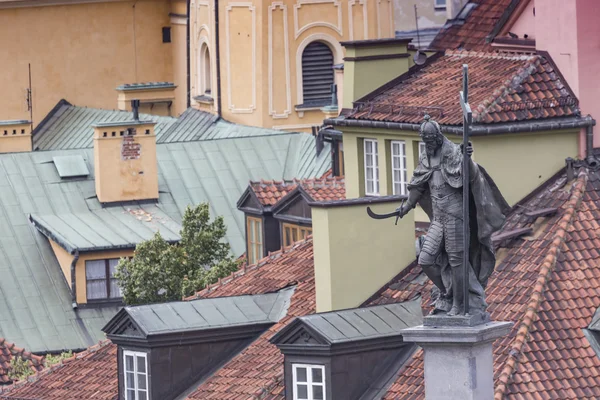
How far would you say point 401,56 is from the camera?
44656 mm

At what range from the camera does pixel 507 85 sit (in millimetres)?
41500

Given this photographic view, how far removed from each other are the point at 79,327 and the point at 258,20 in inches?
838

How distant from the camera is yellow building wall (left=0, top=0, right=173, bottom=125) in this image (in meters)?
89.1

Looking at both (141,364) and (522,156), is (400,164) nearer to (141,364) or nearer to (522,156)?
(522,156)

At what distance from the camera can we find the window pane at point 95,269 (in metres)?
61.0

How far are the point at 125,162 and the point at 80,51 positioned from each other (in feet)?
83.2

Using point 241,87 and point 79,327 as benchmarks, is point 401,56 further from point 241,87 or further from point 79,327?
point 241,87

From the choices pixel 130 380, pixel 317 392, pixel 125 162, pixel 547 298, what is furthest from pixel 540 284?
pixel 125 162

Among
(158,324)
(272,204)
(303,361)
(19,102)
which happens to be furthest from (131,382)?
(19,102)

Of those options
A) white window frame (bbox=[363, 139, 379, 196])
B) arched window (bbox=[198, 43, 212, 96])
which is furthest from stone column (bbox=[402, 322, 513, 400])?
arched window (bbox=[198, 43, 212, 96])

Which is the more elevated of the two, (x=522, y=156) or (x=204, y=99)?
(x=204, y=99)

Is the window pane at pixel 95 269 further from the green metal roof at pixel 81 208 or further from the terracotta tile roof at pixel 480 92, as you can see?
the terracotta tile roof at pixel 480 92

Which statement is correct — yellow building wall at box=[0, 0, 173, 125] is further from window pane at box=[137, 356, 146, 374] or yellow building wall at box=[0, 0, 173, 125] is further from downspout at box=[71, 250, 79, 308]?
window pane at box=[137, 356, 146, 374]

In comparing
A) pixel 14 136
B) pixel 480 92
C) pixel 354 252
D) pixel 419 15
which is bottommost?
pixel 354 252
